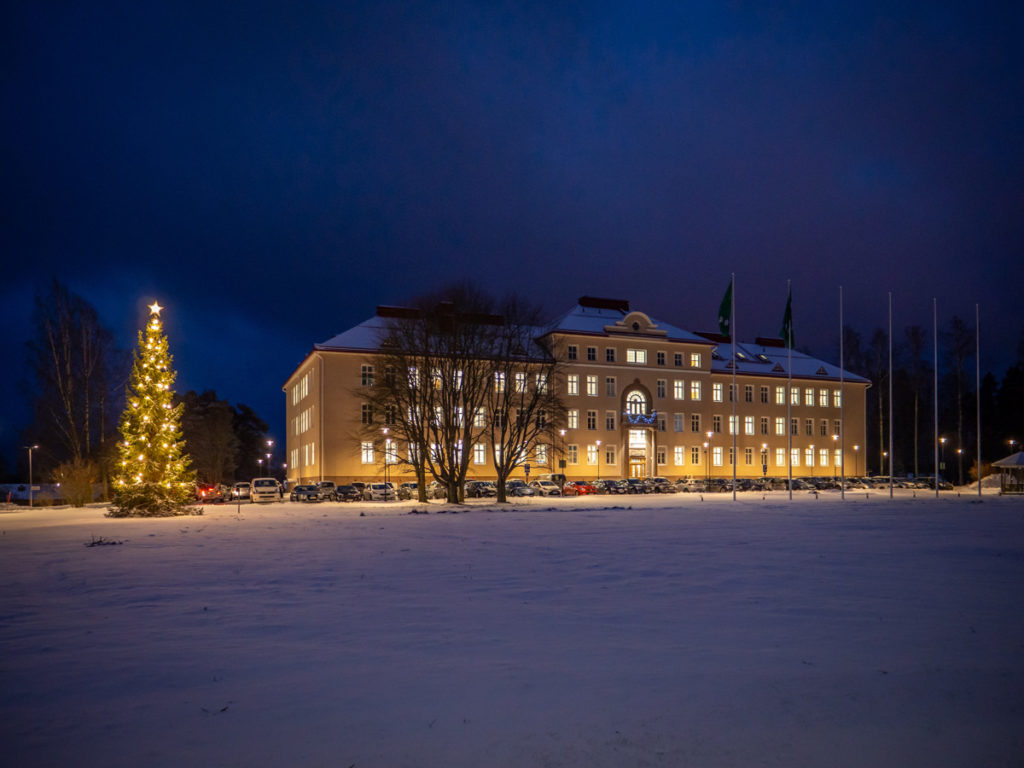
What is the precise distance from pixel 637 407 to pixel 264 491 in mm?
39196

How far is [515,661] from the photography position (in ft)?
28.0

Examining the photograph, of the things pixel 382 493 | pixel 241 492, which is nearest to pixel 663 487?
pixel 382 493

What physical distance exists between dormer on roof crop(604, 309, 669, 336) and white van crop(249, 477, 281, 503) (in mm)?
36936

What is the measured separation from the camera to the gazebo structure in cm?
5941

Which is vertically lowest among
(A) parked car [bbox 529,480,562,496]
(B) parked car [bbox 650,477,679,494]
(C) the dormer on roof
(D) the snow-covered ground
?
(B) parked car [bbox 650,477,679,494]

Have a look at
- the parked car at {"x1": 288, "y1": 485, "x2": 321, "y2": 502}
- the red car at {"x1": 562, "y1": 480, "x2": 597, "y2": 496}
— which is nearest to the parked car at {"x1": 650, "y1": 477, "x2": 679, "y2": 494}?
the red car at {"x1": 562, "y1": 480, "x2": 597, "y2": 496}

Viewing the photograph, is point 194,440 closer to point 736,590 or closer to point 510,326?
point 510,326

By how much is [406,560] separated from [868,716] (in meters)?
12.2

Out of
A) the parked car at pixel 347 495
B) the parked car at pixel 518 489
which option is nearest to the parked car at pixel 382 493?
the parked car at pixel 347 495

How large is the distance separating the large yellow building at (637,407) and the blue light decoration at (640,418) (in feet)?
0.34

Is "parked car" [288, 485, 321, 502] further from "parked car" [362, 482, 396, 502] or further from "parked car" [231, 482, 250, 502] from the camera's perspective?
"parked car" [231, 482, 250, 502]

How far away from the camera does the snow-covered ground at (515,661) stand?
6223mm

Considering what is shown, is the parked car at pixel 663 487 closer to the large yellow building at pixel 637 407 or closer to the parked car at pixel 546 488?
the large yellow building at pixel 637 407

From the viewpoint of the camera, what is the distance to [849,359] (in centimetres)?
10656
